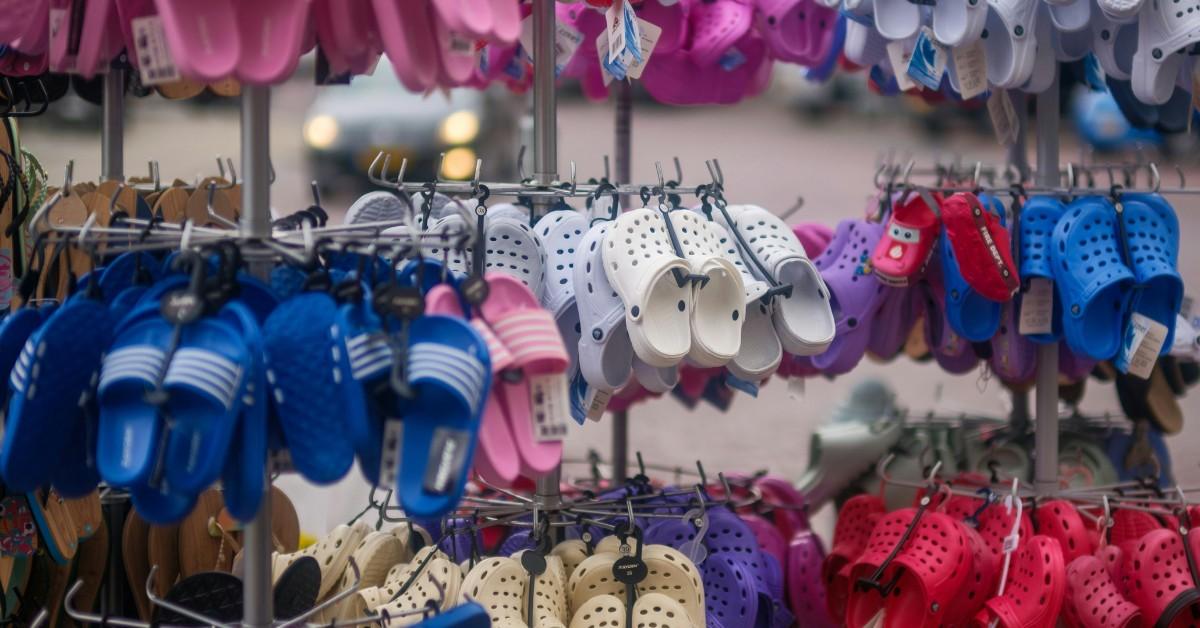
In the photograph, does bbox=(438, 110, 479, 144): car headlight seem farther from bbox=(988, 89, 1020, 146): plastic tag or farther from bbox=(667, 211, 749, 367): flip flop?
bbox=(667, 211, 749, 367): flip flop

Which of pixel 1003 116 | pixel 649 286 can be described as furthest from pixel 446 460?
pixel 1003 116

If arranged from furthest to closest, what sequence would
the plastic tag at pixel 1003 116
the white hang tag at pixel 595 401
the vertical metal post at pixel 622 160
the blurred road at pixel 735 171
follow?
1. the blurred road at pixel 735 171
2. the vertical metal post at pixel 622 160
3. the plastic tag at pixel 1003 116
4. the white hang tag at pixel 595 401

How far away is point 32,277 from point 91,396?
0.31 meters

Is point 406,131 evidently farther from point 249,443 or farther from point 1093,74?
point 249,443

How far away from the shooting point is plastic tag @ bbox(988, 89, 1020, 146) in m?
3.24

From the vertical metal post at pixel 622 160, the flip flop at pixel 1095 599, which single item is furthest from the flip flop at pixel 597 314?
the vertical metal post at pixel 622 160

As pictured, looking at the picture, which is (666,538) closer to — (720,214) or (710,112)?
(720,214)

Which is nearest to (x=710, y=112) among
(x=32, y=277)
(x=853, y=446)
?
(x=853, y=446)

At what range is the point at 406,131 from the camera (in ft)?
35.4

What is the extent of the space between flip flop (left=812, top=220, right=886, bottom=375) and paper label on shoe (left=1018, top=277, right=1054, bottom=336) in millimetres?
298

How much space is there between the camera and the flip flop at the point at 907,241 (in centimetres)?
294

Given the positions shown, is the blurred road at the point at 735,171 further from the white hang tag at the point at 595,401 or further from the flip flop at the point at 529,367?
the flip flop at the point at 529,367

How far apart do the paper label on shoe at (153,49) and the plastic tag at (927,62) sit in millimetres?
1694

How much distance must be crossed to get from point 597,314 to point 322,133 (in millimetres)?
9020
